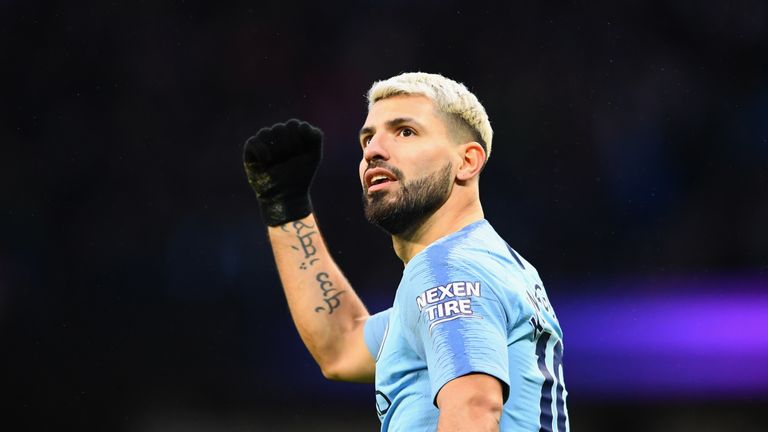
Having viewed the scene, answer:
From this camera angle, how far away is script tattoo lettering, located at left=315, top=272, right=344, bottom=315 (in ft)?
11.1

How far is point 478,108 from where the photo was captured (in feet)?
9.55

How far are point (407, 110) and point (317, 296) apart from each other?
2.96 feet

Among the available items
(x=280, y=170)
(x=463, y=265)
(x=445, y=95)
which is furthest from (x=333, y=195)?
(x=463, y=265)

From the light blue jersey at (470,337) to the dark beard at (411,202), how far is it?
19 centimetres

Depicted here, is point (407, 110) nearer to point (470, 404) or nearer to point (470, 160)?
point (470, 160)

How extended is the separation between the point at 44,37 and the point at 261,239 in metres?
2.39

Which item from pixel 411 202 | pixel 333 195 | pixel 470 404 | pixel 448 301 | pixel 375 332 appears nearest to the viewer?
pixel 470 404

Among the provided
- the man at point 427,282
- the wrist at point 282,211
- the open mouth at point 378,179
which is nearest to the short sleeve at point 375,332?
the man at point 427,282

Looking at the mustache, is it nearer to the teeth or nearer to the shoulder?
the teeth

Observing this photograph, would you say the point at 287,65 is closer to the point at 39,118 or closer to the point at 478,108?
the point at 39,118

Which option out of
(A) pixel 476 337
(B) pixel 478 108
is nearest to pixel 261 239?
(B) pixel 478 108

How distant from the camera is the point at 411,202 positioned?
2693 millimetres

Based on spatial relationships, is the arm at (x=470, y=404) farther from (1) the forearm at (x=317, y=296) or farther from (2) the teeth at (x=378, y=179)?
(1) the forearm at (x=317, y=296)

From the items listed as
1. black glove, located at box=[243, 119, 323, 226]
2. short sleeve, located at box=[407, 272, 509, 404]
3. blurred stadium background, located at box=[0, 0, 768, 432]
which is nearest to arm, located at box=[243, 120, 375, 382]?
black glove, located at box=[243, 119, 323, 226]
